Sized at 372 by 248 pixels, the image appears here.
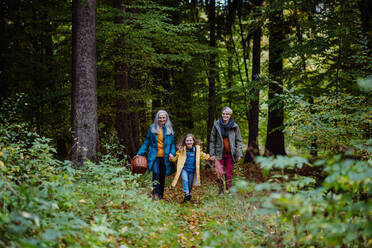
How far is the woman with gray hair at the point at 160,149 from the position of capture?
710cm

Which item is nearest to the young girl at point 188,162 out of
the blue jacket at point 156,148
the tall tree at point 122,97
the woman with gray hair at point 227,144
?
the blue jacket at point 156,148

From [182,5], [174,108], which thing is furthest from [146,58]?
[182,5]

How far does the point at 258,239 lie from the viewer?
4.10 m

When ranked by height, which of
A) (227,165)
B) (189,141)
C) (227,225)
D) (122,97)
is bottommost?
(227,225)

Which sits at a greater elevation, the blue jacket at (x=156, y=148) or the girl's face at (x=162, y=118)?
the girl's face at (x=162, y=118)

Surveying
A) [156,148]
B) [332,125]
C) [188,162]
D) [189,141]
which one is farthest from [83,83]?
[332,125]

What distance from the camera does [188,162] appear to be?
24.6 ft

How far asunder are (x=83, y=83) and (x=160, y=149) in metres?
2.52

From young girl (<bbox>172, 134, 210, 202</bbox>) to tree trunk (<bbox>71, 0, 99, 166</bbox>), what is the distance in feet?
7.12

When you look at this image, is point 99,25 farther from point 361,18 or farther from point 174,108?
point 361,18

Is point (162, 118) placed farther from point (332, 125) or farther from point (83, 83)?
point (332, 125)

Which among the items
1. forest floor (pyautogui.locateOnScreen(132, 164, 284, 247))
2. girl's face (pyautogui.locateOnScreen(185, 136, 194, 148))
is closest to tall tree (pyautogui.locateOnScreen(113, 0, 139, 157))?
girl's face (pyautogui.locateOnScreen(185, 136, 194, 148))

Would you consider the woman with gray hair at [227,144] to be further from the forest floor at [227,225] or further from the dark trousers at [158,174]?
the dark trousers at [158,174]

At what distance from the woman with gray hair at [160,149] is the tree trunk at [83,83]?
1.33m
